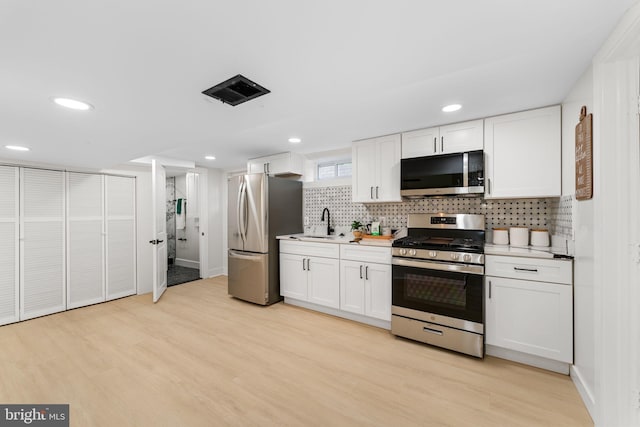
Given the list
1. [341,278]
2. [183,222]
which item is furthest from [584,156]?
[183,222]

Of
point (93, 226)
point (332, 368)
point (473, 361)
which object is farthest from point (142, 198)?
point (473, 361)

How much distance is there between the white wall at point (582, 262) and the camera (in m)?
1.67

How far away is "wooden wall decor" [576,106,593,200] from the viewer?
1.62 metres

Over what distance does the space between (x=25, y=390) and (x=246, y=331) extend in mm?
1674

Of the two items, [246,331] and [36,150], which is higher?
[36,150]

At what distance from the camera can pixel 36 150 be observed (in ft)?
9.53

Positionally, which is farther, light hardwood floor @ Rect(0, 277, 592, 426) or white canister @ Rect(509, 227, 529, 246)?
white canister @ Rect(509, 227, 529, 246)

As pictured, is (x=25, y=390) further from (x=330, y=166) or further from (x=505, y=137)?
(x=505, y=137)

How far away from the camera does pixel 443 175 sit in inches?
107

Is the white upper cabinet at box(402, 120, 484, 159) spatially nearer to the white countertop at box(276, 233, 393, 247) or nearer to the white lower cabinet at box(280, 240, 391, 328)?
the white countertop at box(276, 233, 393, 247)

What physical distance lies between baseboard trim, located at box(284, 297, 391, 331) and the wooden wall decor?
2049 millimetres

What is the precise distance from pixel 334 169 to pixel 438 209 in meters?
1.72

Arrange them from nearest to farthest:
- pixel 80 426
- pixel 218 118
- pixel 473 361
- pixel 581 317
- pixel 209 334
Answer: pixel 80 426 < pixel 581 317 < pixel 218 118 < pixel 473 361 < pixel 209 334

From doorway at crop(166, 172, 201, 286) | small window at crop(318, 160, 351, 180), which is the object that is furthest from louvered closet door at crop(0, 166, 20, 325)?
small window at crop(318, 160, 351, 180)
